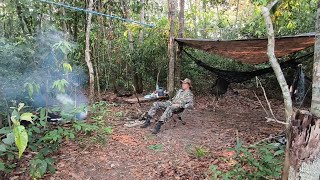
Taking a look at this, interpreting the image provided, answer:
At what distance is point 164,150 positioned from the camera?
2.71 m

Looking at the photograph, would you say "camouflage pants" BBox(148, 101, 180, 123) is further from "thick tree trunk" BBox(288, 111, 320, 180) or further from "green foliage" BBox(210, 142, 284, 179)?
"thick tree trunk" BBox(288, 111, 320, 180)

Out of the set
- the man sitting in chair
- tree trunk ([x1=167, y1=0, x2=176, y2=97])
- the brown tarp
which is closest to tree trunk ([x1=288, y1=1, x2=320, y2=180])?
the brown tarp

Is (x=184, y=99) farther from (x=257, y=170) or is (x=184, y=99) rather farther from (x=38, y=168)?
(x=38, y=168)

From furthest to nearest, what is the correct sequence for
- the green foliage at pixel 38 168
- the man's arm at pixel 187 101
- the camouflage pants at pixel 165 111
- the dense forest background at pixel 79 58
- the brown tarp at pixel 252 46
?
the man's arm at pixel 187 101 < the camouflage pants at pixel 165 111 < the brown tarp at pixel 252 46 < the dense forest background at pixel 79 58 < the green foliage at pixel 38 168

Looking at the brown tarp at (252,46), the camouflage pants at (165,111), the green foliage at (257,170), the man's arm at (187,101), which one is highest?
the brown tarp at (252,46)

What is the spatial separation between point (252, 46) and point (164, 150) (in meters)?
1.79

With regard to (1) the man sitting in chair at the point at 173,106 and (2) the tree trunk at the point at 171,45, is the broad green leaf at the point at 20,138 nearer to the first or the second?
(1) the man sitting in chair at the point at 173,106

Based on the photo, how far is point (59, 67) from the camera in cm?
286

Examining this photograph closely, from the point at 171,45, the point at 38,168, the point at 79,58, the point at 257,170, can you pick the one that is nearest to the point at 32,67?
the point at 38,168

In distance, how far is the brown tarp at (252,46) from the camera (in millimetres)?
3045

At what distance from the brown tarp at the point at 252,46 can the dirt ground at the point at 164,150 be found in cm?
96

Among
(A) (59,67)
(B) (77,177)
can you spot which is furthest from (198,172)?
(A) (59,67)

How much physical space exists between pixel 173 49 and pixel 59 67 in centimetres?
217

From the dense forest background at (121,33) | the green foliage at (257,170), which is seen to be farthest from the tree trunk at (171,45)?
the green foliage at (257,170)
